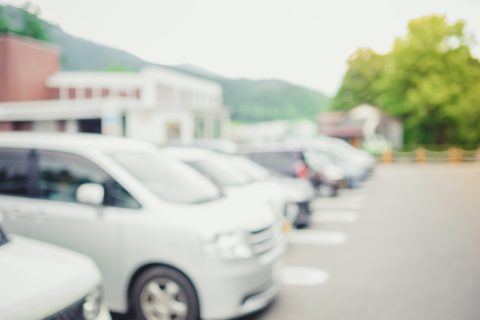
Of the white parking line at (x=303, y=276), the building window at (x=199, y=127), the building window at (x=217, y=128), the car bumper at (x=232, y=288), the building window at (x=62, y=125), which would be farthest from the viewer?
the building window at (x=217, y=128)

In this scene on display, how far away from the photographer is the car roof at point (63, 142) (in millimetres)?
4598

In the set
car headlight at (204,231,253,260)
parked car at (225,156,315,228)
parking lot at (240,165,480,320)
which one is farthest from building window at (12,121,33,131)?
car headlight at (204,231,253,260)

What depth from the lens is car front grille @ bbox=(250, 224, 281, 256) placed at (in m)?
4.37

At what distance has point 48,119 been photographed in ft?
81.8

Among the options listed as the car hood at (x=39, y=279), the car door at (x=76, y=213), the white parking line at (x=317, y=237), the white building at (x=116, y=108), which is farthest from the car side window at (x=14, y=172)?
the white building at (x=116, y=108)

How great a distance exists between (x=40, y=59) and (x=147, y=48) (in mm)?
42568

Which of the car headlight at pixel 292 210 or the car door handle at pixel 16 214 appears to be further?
the car headlight at pixel 292 210

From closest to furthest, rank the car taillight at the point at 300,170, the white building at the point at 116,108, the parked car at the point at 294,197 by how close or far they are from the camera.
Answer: the parked car at the point at 294,197 < the car taillight at the point at 300,170 < the white building at the point at 116,108

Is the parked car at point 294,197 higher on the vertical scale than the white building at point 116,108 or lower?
lower

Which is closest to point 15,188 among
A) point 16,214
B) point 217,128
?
point 16,214

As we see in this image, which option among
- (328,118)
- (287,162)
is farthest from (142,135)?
(328,118)

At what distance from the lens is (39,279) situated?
2.70 meters

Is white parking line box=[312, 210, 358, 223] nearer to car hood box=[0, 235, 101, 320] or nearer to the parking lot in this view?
the parking lot

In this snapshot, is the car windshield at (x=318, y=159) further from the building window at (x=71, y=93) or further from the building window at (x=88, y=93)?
the building window at (x=71, y=93)
